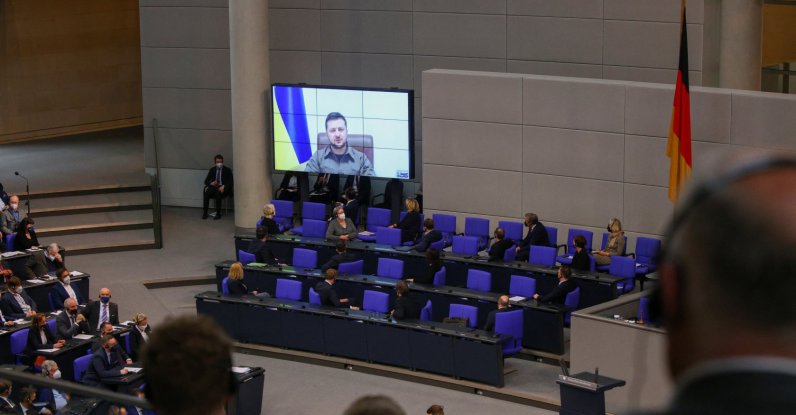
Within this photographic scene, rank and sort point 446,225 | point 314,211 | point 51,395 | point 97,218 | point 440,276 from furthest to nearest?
point 97,218, point 314,211, point 446,225, point 440,276, point 51,395

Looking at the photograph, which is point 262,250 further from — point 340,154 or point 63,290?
point 340,154

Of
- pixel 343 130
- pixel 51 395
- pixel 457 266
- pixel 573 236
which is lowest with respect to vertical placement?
pixel 51 395

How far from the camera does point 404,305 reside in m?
13.3

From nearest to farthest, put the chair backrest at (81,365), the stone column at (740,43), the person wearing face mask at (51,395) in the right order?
1. the person wearing face mask at (51,395)
2. the chair backrest at (81,365)
3. the stone column at (740,43)

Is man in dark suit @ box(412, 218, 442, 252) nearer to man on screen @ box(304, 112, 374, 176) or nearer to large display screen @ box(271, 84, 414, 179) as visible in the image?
large display screen @ box(271, 84, 414, 179)

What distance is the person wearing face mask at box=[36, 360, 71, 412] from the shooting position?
10.7 metres

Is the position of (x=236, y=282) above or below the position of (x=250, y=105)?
below

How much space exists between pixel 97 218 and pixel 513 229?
761 cm

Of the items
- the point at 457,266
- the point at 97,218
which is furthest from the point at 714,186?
the point at 97,218

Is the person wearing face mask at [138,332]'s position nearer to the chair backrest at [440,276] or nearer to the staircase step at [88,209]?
the chair backrest at [440,276]

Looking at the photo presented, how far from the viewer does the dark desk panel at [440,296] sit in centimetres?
1327

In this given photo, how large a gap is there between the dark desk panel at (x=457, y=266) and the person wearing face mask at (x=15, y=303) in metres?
4.05

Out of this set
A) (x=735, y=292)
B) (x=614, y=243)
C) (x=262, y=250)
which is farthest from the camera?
(x=262, y=250)

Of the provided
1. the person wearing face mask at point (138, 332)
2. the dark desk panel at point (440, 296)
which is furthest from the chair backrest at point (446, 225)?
the person wearing face mask at point (138, 332)
